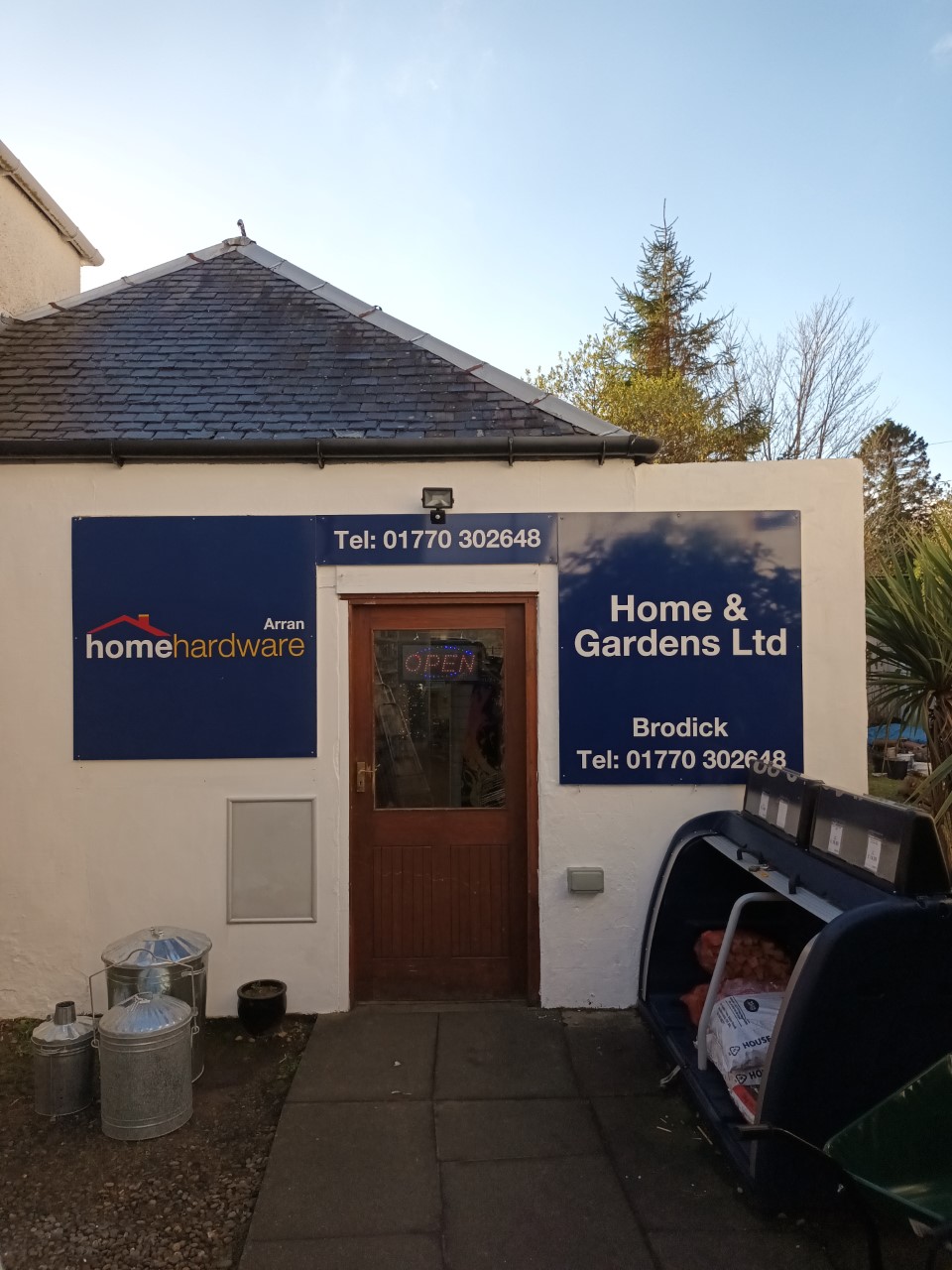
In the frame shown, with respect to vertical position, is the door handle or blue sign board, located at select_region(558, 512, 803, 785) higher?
blue sign board, located at select_region(558, 512, 803, 785)

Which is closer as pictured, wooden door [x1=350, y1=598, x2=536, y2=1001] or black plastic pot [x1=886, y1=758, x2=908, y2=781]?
wooden door [x1=350, y1=598, x2=536, y2=1001]

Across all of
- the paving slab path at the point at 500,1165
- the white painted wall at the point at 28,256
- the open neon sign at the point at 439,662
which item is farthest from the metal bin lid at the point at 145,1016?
the white painted wall at the point at 28,256

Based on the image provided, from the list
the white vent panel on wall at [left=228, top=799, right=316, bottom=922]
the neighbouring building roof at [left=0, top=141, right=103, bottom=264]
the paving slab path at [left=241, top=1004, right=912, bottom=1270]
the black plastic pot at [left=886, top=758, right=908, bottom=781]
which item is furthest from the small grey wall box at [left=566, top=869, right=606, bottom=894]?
the black plastic pot at [left=886, top=758, right=908, bottom=781]

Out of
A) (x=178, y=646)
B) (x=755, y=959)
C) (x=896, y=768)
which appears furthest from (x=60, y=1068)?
(x=896, y=768)

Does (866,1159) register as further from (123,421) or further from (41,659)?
(123,421)

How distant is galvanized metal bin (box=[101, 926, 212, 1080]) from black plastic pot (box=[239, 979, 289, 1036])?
0.34m

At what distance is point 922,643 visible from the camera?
215 inches

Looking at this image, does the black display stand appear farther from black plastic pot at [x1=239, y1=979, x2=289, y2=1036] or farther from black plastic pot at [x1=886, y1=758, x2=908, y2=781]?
black plastic pot at [x1=886, y1=758, x2=908, y2=781]

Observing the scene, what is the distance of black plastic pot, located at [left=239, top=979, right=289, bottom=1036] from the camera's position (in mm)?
4777

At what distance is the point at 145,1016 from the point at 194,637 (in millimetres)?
2153

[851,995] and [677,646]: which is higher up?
[677,646]

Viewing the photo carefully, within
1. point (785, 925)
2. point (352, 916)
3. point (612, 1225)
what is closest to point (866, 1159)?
point (612, 1225)

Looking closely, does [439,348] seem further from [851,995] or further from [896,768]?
[896,768]

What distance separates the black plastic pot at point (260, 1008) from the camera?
4.78 meters
